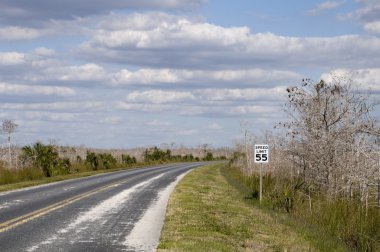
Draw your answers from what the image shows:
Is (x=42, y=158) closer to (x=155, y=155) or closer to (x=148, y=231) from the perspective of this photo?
(x=148, y=231)

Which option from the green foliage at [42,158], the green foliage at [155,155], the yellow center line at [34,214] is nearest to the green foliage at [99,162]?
the green foliage at [42,158]

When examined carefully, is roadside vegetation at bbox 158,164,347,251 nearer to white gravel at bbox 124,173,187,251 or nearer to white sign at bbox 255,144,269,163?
white gravel at bbox 124,173,187,251

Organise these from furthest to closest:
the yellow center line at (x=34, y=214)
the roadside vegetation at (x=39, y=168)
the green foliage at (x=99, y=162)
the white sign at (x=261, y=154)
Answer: the green foliage at (x=99, y=162)
the roadside vegetation at (x=39, y=168)
the white sign at (x=261, y=154)
the yellow center line at (x=34, y=214)

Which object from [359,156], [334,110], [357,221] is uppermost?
[334,110]

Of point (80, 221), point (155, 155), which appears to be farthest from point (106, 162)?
point (80, 221)

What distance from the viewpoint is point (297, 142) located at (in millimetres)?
20641

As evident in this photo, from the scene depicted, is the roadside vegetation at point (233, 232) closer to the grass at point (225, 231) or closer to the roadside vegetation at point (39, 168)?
the grass at point (225, 231)

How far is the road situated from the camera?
9.46m

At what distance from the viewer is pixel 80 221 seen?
12414 millimetres

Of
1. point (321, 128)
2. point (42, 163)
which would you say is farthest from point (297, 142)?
point (42, 163)

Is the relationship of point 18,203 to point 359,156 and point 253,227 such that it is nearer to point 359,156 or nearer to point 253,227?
point 253,227

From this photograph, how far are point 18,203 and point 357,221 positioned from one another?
1031 cm

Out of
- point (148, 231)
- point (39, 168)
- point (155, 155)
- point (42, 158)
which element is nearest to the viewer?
point (148, 231)

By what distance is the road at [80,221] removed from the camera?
31.0 feet
